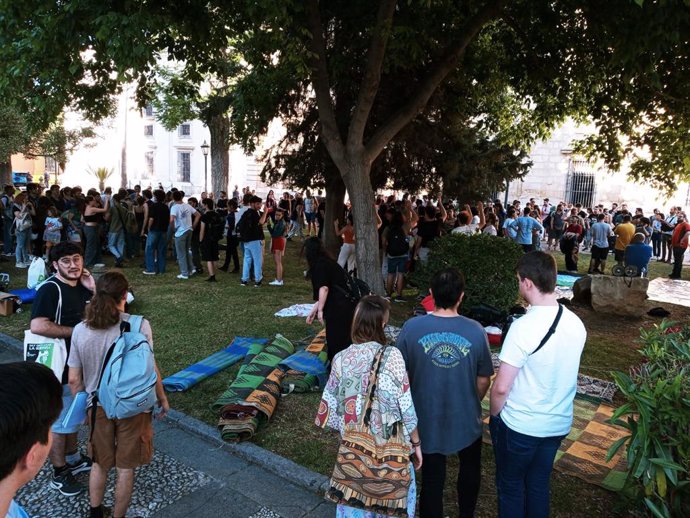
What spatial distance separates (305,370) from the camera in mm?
5910

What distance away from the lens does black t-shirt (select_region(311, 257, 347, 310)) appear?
203 inches

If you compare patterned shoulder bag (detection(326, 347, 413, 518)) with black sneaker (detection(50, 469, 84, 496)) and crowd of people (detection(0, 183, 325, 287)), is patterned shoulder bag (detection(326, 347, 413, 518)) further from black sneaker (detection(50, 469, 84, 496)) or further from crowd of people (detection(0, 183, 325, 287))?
crowd of people (detection(0, 183, 325, 287))

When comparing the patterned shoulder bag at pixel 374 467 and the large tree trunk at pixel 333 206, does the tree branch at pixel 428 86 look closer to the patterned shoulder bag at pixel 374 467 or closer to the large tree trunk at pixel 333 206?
the large tree trunk at pixel 333 206

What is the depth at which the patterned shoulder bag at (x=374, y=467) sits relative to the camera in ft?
9.11

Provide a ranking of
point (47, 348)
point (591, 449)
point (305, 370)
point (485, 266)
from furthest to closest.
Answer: point (485, 266) < point (305, 370) < point (591, 449) < point (47, 348)

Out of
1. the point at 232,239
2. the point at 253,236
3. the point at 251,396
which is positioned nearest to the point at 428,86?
the point at 253,236

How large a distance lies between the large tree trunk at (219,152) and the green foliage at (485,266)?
658 inches

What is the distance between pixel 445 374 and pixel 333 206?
1075 centimetres

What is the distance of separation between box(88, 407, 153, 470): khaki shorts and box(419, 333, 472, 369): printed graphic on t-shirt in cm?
190

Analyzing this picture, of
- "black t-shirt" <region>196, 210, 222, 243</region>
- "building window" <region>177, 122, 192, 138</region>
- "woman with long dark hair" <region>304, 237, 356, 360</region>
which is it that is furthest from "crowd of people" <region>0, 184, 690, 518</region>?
"building window" <region>177, 122, 192, 138</region>

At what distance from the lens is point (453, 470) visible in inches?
166

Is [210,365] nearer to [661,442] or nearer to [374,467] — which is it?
[374,467]

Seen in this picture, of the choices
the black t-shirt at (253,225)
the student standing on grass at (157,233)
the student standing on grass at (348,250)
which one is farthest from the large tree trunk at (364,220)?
the student standing on grass at (157,233)

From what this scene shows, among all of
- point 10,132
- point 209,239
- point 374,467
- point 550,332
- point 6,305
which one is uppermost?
point 10,132
